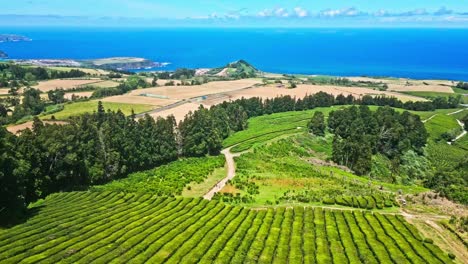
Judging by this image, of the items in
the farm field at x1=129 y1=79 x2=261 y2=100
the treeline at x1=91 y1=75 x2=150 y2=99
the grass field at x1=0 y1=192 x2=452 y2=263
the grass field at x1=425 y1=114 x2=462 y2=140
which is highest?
the grass field at x1=0 y1=192 x2=452 y2=263

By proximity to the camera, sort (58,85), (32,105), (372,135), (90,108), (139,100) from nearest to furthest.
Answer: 1. (372,135)
2. (32,105)
3. (90,108)
4. (139,100)
5. (58,85)

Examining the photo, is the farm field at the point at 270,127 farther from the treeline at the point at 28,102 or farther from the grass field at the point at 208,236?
the treeline at the point at 28,102

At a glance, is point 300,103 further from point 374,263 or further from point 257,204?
point 374,263

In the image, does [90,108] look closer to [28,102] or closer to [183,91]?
[28,102]

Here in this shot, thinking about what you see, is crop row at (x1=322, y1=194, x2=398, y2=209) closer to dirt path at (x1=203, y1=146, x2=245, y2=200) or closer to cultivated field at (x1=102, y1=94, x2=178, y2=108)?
dirt path at (x1=203, y1=146, x2=245, y2=200)

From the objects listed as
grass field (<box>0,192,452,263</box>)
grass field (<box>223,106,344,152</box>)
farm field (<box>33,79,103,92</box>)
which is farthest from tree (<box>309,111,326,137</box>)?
farm field (<box>33,79,103,92</box>)

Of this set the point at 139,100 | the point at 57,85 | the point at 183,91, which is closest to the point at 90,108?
the point at 139,100
